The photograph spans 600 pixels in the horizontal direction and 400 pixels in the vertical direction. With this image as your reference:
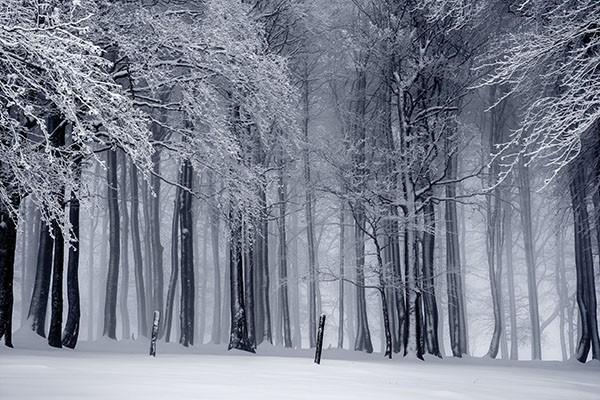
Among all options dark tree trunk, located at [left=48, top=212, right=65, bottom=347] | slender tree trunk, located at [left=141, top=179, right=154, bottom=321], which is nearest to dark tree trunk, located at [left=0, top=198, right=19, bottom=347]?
dark tree trunk, located at [left=48, top=212, right=65, bottom=347]

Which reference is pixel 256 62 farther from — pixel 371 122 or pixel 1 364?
pixel 371 122

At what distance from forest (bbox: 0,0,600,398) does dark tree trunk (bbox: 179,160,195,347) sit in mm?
82

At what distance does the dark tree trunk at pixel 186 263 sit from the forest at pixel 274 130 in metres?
0.08

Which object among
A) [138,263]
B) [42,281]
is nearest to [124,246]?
[138,263]

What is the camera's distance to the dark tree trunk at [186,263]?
65.7ft

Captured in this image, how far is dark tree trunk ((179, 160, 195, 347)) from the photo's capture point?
788 inches

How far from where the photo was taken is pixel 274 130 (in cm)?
1947

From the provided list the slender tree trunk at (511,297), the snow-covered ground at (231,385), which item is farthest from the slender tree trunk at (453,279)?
the snow-covered ground at (231,385)

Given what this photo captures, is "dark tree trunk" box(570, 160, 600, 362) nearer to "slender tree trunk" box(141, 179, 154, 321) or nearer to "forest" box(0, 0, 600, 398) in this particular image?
"forest" box(0, 0, 600, 398)

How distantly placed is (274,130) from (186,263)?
5.18m

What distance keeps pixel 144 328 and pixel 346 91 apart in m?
13.1

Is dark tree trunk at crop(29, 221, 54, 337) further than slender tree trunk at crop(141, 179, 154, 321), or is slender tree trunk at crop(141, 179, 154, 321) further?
slender tree trunk at crop(141, 179, 154, 321)

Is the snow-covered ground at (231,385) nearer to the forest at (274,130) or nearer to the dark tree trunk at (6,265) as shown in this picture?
the forest at (274,130)

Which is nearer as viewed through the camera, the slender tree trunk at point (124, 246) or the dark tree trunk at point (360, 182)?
the dark tree trunk at point (360, 182)
